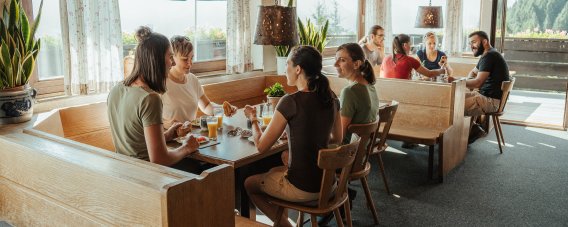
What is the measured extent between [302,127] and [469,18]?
19.5 ft

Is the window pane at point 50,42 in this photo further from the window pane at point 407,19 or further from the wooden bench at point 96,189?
the window pane at point 407,19

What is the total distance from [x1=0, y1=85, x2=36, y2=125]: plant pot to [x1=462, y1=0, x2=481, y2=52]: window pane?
20.7ft

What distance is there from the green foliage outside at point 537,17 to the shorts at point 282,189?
7.56 meters

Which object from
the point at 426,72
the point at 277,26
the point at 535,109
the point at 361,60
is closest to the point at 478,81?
the point at 426,72

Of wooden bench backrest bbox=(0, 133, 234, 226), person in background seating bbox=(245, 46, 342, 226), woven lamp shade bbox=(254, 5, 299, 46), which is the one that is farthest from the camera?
woven lamp shade bbox=(254, 5, 299, 46)

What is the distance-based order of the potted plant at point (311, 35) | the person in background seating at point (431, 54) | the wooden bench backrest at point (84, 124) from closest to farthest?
the wooden bench backrest at point (84, 124) < the potted plant at point (311, 35) < the person in background seating at point (431, 54)

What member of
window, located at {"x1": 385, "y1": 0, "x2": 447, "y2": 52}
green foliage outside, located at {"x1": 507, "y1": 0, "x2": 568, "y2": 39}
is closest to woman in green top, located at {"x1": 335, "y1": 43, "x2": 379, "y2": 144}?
window, located at {"x1": 385, "y1": 0, "x2": 447, "y2": 52}

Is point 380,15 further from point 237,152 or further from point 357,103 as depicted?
point 237,152

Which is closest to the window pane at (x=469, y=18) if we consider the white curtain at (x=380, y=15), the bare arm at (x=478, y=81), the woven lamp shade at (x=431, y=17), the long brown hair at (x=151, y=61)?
the woven lamp shade at (x=431, y=17)

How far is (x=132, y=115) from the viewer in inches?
96.5

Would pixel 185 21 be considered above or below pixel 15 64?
above

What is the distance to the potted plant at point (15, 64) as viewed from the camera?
2.81 meters

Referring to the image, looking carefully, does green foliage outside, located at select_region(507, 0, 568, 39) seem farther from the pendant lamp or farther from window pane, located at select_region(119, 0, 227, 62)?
window pane, located at select_region(119, 0, 227, 62)

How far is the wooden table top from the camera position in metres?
2.62
